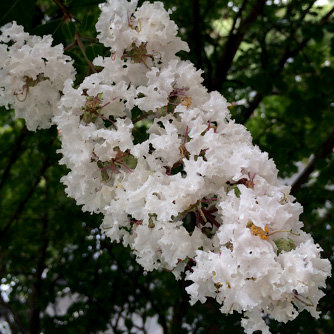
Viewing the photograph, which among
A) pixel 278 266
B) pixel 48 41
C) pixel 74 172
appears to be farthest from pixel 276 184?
pixel 48 41

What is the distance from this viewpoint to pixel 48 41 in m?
1.05

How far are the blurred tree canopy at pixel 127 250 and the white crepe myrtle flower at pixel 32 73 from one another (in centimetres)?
61

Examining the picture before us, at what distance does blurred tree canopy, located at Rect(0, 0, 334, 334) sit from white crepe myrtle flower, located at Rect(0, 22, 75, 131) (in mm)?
608

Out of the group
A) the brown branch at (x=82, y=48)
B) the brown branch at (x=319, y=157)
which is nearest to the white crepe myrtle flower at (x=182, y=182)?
the brown branch at (x=82, y=48)

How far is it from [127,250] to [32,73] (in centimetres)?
139

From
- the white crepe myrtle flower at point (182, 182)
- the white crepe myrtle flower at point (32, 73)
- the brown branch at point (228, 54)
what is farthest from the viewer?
the brown branch at point (228, 54)

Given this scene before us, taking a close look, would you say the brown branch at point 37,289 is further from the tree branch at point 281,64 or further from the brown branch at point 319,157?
the brown branch at point 319,157

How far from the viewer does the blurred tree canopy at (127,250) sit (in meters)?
1.94

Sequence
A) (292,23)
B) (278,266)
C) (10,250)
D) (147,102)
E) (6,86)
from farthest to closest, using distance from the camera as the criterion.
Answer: (10,250) < (292,23) < (6,86) < (147,102) < (278,266)

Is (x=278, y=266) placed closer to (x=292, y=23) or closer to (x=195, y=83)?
(x=195, y=83)

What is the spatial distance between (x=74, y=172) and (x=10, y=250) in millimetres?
1888

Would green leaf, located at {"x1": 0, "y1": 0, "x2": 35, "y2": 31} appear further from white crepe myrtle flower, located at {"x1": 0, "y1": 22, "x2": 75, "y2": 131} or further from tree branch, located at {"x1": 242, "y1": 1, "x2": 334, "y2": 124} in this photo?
tree branch, located at {"x1": 242, "y1": 1, "x2": 334, "y2": 124}

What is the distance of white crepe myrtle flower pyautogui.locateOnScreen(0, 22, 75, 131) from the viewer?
1.02 metres

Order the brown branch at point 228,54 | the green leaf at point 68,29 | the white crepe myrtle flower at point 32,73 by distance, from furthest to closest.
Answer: the brown branch at point 228,54, the green leaf at point 68,29, the white crepe myrtle flower at point 32,73
